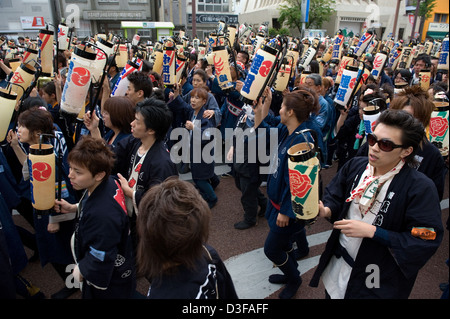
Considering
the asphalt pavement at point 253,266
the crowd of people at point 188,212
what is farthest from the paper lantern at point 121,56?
the asphalt pavement at point 253,266

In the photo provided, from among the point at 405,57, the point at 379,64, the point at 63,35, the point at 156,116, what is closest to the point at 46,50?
the point at 63,35

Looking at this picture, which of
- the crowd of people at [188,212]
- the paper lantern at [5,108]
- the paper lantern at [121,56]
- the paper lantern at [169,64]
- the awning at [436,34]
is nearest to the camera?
the crowd of people at [188,212]

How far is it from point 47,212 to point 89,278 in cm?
70

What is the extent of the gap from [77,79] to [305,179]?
6.78ft

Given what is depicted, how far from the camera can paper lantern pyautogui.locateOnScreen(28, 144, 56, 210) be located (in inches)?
81.4

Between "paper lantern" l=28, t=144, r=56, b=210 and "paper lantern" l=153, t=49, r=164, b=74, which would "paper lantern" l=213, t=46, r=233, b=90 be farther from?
"paper lantern" l=153, t=49, r=164, b=74

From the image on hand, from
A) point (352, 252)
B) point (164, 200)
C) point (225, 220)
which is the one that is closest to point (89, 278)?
point (164, 200)

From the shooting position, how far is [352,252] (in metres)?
1.96

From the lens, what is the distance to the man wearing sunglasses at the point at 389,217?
1652 mm

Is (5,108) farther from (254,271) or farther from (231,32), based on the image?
(231,32)

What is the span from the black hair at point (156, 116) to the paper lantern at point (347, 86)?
7.82 ft

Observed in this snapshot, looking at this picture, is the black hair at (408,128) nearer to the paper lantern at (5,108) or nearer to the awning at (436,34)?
the paper lantern at (5,108)

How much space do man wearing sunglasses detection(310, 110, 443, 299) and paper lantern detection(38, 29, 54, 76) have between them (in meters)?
3.90
